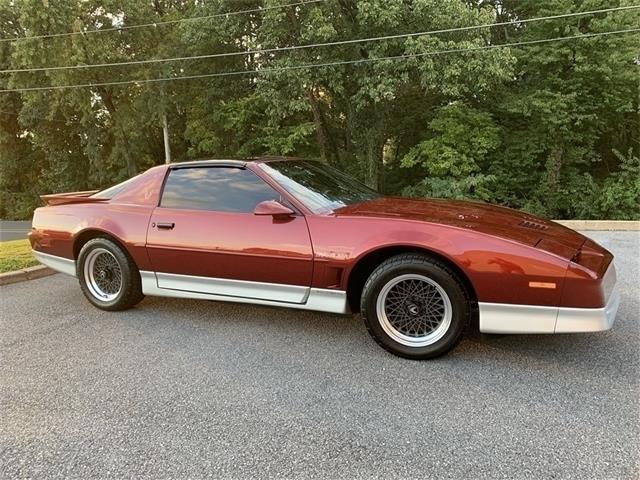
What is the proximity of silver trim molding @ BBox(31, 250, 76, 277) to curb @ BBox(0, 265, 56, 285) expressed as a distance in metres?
0.97

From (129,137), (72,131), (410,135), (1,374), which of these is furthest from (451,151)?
(72,131)

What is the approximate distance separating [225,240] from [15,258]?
3996 millimetres

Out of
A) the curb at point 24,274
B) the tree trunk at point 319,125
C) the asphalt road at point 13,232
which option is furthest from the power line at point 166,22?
the curb at point 24,274

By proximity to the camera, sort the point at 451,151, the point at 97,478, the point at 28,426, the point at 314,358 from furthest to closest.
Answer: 1. the point at 451,151
2. the point at 314,358
3. the point at 28,426
4. the point at 97,478

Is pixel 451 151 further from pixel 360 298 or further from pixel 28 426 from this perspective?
pixel 28 426

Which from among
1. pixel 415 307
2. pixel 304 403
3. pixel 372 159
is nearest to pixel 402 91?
pixel 372 159

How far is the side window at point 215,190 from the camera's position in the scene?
3.37 metres

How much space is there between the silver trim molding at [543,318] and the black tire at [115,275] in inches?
113

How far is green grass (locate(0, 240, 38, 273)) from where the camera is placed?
205 inches

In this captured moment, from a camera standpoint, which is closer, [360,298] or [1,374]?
[1,374]

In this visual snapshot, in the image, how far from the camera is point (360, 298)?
3.06m

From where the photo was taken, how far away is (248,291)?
329 cm

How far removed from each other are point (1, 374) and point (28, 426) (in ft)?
2.68

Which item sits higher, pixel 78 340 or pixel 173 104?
pixel 173 104
